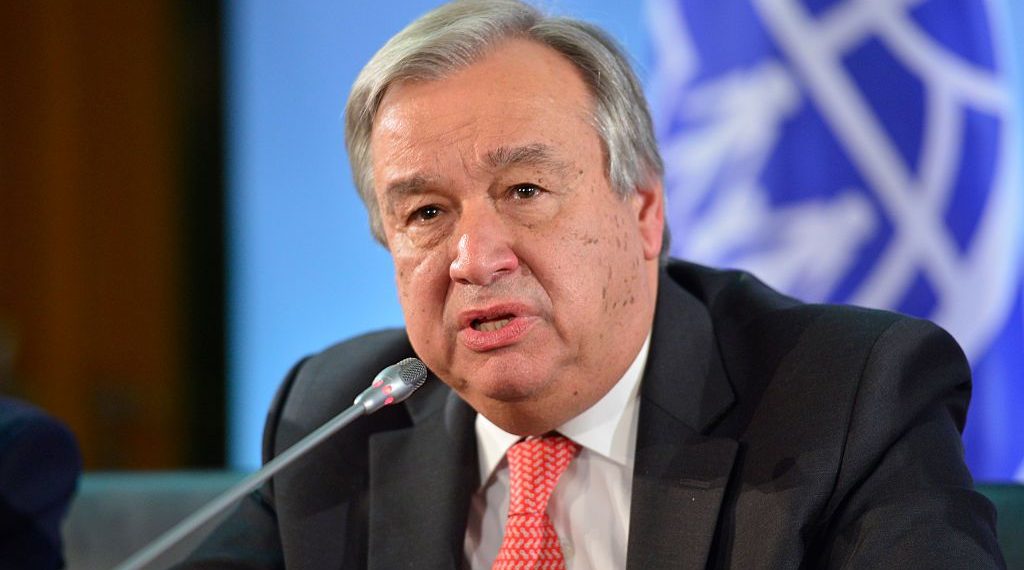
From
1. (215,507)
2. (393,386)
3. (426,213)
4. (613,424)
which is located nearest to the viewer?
(215,507)

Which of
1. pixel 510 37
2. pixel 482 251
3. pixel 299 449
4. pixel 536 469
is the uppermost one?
pixel 510 37

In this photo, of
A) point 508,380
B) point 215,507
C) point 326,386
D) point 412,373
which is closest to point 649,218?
point 508,380

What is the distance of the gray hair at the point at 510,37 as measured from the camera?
1696 millimetres

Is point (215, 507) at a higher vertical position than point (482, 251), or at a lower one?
lower

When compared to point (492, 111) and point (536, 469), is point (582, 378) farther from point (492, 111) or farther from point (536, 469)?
point (492, 111)

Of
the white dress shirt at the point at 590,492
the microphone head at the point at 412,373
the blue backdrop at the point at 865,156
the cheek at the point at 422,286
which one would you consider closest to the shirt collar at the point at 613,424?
the white dress shirt at the point at 590,492

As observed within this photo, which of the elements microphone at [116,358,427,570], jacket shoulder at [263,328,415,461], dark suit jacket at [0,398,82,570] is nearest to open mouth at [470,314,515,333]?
microphone at [116,358,427,570]

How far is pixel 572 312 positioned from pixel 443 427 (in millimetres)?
419

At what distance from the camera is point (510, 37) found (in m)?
1.73

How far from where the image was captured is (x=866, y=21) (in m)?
2.33

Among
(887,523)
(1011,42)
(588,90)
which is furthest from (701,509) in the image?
(1011,42)

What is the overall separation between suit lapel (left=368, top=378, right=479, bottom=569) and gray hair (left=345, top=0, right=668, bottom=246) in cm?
44

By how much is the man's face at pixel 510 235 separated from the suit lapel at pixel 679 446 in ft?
0.32

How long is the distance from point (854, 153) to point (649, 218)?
0.74m
